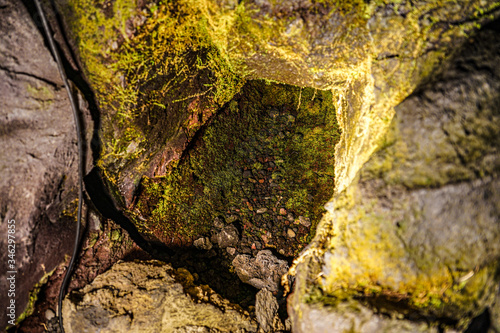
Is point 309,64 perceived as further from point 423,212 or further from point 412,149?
point 423,212

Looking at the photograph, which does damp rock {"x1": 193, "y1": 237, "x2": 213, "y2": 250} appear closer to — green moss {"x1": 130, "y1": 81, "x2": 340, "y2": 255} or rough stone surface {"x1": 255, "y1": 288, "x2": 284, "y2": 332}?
green moss {"x1": 130, "y1": 81, "x2": 340, "y2": 255}

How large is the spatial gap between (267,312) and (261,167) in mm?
1893

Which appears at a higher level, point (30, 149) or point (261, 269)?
point (30, 149)

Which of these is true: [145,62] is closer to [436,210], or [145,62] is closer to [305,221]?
[436,210]

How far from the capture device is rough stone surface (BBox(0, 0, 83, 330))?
171 cm

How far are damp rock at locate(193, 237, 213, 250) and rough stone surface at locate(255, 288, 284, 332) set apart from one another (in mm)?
882

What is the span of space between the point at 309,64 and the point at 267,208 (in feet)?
6.57

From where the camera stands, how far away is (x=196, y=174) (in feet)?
10.5

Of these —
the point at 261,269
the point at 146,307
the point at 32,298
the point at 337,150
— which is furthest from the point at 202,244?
the point at 337,150

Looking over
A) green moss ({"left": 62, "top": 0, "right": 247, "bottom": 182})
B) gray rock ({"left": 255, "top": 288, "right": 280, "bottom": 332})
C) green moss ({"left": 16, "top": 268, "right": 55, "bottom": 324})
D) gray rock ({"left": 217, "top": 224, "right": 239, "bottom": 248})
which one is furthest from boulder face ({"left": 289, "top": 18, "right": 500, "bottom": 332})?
green moss ({"left": 16, "top": 268, "right": 55, "bottom": 324})

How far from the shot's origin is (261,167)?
3740 millimetres

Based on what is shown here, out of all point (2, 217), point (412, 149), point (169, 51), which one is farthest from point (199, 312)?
point (169, 51)

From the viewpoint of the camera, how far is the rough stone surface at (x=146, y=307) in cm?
205

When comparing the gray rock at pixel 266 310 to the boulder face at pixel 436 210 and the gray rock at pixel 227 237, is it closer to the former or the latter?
the gray rock at pixel 227 237
